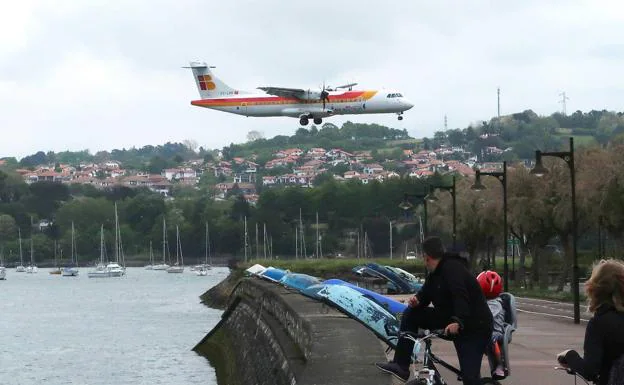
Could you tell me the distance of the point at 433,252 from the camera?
12.0 meters

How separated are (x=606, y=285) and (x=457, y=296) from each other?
8.28ft

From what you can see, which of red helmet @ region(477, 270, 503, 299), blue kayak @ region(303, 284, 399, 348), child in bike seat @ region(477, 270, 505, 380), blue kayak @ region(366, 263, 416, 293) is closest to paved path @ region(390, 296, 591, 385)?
blue kayak @ region(303, 284, 399, 348)

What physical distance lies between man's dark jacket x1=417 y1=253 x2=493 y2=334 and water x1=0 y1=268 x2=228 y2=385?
30.6 m

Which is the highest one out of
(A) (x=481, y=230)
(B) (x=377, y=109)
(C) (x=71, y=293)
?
(B) (x=377, y=109)

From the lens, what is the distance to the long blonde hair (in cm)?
945

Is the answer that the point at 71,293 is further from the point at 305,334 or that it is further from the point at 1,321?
the point at 305,334

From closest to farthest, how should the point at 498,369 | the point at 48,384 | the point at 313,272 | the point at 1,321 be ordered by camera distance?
the point at 498,369 → the point at 48,384 → the point at 1,321 → the point at 313,272

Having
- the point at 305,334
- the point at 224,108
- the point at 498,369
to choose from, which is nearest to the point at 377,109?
the point at 224,108

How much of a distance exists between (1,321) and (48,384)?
4462cm

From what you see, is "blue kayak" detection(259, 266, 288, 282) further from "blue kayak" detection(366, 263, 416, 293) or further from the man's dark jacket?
the man's dark jacket

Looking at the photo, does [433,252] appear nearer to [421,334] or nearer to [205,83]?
[421,334]

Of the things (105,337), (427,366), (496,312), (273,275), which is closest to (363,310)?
A: (496,312)

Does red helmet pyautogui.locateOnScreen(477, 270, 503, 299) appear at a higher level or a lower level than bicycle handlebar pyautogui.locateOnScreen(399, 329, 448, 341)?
higher

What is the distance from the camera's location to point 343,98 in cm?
9669
